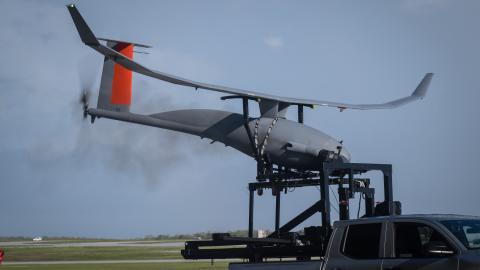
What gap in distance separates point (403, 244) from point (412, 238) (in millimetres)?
145

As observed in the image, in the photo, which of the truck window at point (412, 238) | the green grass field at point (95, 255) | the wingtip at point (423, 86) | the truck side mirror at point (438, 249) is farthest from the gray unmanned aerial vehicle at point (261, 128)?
the green grass field at point (95, 255)

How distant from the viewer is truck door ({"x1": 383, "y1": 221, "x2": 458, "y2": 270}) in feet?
30.2

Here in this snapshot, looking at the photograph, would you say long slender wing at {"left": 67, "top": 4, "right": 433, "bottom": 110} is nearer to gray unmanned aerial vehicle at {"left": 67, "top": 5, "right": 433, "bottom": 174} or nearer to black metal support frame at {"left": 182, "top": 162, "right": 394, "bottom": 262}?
gray unmanned aerial vehicle at {"left": 67, "top": 5, "right": 433, "bottom": 174}

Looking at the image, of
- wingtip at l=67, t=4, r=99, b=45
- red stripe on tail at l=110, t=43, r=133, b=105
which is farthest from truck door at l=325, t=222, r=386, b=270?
red stripe on tail at l=110, t=43, r=133, b=105

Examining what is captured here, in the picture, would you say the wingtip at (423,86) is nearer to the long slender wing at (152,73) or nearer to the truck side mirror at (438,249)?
the long slender wing at (152,73)

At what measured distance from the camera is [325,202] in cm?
1239

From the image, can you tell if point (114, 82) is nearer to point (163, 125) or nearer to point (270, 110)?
point (163, 125)

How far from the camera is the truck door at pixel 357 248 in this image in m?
10.0

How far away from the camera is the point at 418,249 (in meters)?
9.70

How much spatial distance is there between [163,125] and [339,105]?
4215 millimetres

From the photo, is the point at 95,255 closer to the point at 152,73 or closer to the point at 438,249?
the point at 152,73

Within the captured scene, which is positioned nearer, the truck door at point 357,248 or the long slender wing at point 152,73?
the truck door at point 357,248

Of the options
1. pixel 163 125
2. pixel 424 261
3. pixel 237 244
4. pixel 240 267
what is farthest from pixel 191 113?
pixel 424 261

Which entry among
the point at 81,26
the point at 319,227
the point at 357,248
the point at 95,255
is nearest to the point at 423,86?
the point at 319,227
